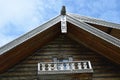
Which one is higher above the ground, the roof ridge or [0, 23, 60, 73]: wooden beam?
the roof ridge

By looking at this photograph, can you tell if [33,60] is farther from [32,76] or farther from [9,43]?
[9,43]

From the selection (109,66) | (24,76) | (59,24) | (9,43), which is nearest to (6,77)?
(24,76)

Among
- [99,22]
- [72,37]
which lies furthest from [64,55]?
[99,22]

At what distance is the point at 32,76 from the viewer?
12.6 metres

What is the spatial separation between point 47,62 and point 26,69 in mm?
1080

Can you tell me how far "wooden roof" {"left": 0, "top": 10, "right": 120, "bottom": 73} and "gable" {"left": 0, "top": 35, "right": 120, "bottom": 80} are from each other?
22 centimetres

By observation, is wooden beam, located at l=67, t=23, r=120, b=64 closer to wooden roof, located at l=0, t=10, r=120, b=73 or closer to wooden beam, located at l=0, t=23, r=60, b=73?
wooden roof, located at l=0, t=10, r=120, b=73

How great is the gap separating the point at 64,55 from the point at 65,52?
206 mm

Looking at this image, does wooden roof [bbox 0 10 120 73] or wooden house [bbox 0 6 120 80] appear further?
wooden house [bbox 0 6 120 80]

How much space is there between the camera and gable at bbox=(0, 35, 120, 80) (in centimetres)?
1269

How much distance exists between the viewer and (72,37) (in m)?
14.3

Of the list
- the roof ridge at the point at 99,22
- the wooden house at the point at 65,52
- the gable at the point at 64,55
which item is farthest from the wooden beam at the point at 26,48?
the roof ridge at the point at 99,22

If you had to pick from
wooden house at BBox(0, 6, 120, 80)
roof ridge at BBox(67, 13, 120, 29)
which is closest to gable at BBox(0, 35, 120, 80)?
wooden house at BBox(0, 6, 120, 80)

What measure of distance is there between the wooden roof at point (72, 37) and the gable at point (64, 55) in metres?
0.22
